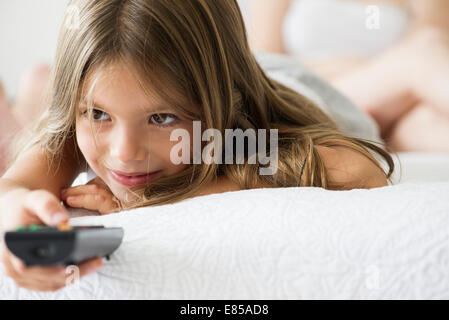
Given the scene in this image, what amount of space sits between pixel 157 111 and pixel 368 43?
1.26 metres

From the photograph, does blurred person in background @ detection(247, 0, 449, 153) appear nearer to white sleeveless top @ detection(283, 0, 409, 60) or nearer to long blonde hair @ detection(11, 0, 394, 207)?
white sleeveless top @ detection(283, 0, 409, 60)

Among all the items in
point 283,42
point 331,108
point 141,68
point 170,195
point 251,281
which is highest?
point 283,42

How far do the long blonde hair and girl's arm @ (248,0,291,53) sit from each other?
103 centimetres

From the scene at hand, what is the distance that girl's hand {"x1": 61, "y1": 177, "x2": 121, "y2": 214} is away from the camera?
2.41 feet

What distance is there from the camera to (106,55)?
2.22 ft

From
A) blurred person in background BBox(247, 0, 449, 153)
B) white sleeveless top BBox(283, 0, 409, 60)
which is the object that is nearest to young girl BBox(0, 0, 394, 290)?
blurred person in background BBox(247, 0, 449, 153)

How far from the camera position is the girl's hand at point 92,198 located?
0.73m

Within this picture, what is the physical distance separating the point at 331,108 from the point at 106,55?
0.60 meters

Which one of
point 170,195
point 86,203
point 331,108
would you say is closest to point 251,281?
point 170,195

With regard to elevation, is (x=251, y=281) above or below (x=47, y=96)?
below

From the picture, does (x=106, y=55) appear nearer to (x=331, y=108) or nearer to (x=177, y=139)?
(x=177, y=139)

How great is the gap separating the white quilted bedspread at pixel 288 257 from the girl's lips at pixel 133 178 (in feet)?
0.69

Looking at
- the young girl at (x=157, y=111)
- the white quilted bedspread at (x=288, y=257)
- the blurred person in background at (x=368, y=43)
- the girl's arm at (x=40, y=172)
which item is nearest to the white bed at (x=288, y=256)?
the white quilted bedspread at (x=288, y=257)

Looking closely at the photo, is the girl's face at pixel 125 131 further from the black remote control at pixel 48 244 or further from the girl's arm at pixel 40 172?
the black remote control at pixel 48 244
